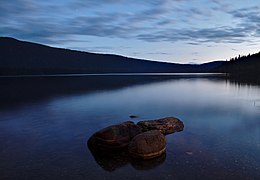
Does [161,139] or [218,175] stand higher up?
[161,139]

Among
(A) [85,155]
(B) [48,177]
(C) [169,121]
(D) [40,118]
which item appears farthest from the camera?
(D) [40,118]

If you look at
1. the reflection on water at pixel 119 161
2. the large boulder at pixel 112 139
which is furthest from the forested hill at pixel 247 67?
the reflection on water at pixel 119 161

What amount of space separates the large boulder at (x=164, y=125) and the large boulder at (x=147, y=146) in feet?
11.1

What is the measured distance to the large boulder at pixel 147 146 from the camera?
1211cm

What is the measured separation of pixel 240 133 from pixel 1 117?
22.3 m

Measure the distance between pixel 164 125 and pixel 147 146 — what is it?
17.0 feet

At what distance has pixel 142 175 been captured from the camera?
10.3 metres

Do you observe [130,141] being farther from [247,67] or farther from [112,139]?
[247,67]

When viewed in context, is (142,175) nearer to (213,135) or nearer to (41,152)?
(41,152)

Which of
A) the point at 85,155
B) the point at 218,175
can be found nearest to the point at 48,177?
the point at 85,155

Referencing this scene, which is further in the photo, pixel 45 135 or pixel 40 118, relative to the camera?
pixel 40 118

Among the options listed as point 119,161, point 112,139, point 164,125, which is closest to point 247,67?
point 164,125

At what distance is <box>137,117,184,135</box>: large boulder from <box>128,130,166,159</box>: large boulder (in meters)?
3.39

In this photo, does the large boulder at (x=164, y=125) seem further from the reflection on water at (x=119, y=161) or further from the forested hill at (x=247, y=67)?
the forested hill at (x=247, y=67)
